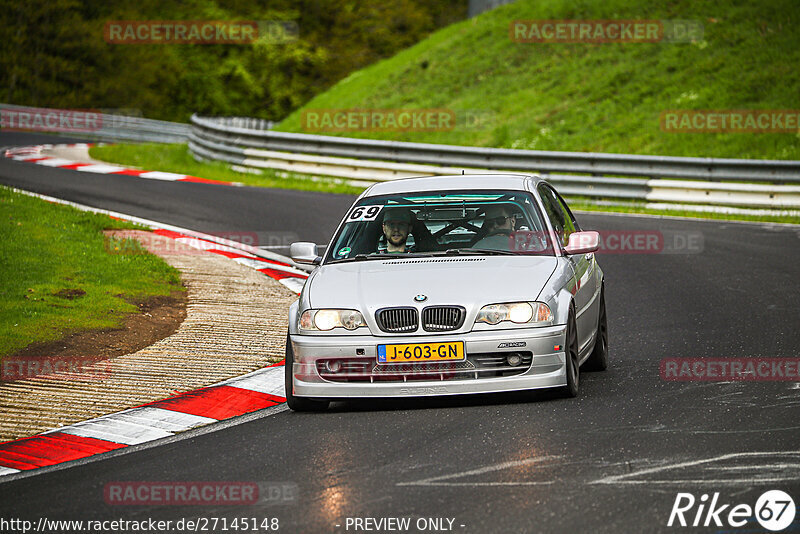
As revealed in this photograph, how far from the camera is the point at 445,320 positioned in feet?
24.3

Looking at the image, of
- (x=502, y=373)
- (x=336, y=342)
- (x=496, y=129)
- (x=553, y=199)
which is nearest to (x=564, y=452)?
(x=502, y=373)

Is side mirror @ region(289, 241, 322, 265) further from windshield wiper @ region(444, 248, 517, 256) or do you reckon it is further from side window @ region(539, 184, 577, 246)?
side window @ region(539, 184, 577, 246)

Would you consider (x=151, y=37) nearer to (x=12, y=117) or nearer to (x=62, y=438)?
(x=12, y=117)

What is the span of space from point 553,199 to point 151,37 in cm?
4976

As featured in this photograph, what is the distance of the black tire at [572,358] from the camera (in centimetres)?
753

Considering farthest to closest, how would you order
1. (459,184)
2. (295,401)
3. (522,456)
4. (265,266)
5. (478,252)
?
1. (265,266)
2. (459,184)
3. (478,252)
4. (295,401)
5. (522,456)

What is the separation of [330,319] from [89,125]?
33.6 metres

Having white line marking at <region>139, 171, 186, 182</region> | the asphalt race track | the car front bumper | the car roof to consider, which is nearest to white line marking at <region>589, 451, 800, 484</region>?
the asphalt race track

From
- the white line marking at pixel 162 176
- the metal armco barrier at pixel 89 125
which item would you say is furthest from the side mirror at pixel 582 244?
the metal armco barrier at pixel 89 125

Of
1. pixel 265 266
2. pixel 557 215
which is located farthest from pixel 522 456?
pixel 265 266

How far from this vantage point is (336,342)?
746 cm

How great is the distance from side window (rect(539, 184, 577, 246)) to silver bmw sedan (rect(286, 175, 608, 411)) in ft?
1.11

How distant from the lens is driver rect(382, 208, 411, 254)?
853 cm

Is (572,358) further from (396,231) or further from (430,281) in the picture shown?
(396,231)
